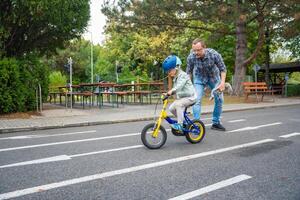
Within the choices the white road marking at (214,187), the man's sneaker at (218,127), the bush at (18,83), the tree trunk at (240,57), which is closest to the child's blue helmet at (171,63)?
the white road marking at (214,187)

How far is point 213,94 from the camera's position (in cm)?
753

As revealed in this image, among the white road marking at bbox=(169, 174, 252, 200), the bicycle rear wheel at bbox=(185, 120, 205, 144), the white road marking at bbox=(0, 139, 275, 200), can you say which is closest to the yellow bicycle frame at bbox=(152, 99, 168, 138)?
the bicycle rear wheel at bbox=(185, 120, 205, 144)

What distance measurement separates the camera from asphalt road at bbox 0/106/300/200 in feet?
12.0

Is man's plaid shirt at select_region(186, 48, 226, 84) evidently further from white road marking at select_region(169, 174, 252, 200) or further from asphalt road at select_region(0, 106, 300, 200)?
white road marking at select_region(169, 174, 252, 200)

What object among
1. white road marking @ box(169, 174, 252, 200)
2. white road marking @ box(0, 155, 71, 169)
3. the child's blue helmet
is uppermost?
the child's blue helmet

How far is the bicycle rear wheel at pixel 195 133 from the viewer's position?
6.36 metres

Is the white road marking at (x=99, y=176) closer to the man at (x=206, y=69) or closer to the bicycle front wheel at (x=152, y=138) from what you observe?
the bicycle front wheel at (x=152, y=138)

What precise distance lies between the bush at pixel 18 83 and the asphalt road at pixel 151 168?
407 centimetres

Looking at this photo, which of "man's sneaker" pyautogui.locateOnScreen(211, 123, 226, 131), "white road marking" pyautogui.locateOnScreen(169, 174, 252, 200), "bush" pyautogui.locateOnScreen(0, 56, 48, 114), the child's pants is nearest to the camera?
"white road marking" pyautogui.locateOnScreen(169, 174, 252, 200)

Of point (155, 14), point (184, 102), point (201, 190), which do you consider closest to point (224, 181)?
point (201, 190)

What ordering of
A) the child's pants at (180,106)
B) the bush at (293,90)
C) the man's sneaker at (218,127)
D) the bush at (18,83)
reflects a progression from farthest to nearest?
the bush at (293,90)
the bush at (18,83)
the man's sneaker at (218,127)
the child's pants at (180,106)

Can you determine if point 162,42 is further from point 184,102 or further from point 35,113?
point 184,102

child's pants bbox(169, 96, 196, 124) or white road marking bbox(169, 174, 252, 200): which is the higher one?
child's pants bbox(169, 96, 196, 124)

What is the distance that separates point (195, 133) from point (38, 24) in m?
9.62
